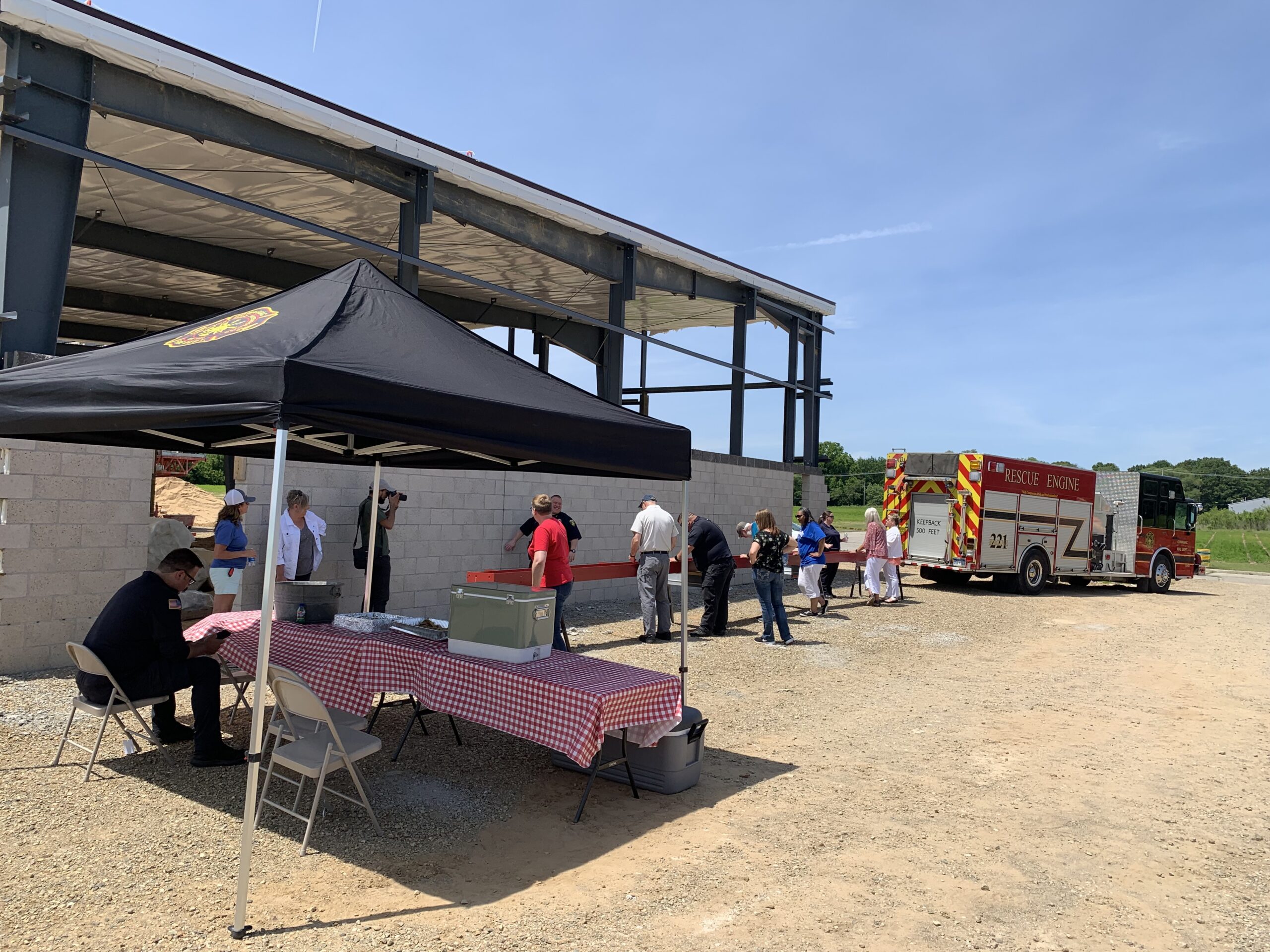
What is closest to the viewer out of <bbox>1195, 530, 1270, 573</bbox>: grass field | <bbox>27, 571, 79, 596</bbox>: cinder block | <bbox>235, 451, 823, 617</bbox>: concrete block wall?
<bbox>27, 571, 79, 596</bbox>: cinder block

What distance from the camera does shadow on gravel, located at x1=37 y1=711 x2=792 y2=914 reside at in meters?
4.09

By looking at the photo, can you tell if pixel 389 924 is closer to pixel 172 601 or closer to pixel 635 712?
pixel 635 712

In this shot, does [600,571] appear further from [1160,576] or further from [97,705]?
[1160,576]

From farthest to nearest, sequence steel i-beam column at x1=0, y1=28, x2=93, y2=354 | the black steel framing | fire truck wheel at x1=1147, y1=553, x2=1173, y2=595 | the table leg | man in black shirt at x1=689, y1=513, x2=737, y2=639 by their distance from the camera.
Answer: fire truck wheel at x1=1147, y1=553, x2=1173, y2=595 → man in black shirt at x1=689, y1=513, x2=737, y2=639 → the black steel framing → steel i-beam column at x1=0, y1=28, x2=93, y2=354 → the table leg

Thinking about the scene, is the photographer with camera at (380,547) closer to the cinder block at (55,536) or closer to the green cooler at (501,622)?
the cinder block at (55,536)

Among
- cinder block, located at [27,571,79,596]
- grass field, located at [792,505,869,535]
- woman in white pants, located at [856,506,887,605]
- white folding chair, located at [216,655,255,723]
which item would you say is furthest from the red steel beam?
grass field, located at [792,505,869,535]

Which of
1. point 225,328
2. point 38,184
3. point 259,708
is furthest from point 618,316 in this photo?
point 259,708

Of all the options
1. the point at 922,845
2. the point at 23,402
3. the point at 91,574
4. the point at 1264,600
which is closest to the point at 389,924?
the point at 922,845

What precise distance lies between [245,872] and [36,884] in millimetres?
1017

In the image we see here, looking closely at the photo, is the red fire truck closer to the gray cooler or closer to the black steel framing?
the black steel framing

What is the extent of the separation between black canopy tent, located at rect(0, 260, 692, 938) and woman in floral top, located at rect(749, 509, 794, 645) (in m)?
4.42

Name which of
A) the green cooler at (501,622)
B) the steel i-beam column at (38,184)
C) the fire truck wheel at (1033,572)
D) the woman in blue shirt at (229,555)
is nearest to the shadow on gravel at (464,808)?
the green cooler at (501,622)

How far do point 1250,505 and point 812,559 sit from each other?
→ 258ft

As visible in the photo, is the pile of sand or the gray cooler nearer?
the gray cooler
